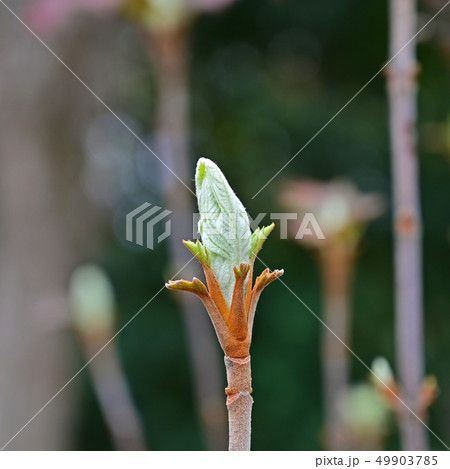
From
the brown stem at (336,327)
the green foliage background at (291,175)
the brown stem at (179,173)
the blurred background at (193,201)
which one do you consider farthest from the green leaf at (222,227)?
the green foliage background at (291,175)

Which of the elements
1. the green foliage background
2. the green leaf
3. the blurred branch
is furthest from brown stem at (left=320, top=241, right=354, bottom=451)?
the green foliage background

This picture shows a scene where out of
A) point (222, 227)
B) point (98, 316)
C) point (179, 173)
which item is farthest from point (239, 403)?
point (179, 173)

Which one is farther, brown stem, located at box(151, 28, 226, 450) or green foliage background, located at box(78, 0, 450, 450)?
green foliage background, located at box(78, 0, 450, 450)

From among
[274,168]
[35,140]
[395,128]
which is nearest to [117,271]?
[35,140]

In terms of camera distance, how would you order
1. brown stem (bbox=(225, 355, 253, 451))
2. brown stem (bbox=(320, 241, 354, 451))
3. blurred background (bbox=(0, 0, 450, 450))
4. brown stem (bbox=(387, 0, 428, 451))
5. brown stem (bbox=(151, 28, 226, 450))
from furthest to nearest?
blurred background (bbox=(0, 0, 450, 450)) < brown stem (bbox=(151, 28, 226, 450)) < brown stem (bbox=(320, 241, 354, 451)) < brown stem (bbox=(387, 0, 428, 451)) < brown stem (bbox=(225, 355, 253, 451))

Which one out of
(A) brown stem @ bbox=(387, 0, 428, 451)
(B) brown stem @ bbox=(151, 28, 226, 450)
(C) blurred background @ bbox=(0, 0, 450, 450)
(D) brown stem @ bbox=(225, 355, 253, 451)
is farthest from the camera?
(C) blurred background @ bbox=(0, 0, 450, 450)

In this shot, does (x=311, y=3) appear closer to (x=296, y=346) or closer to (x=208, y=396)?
(x=296, y=346)

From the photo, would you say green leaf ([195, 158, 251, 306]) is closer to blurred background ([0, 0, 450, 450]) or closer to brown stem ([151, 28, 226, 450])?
brown stem ([151, 28, 226, 450])
